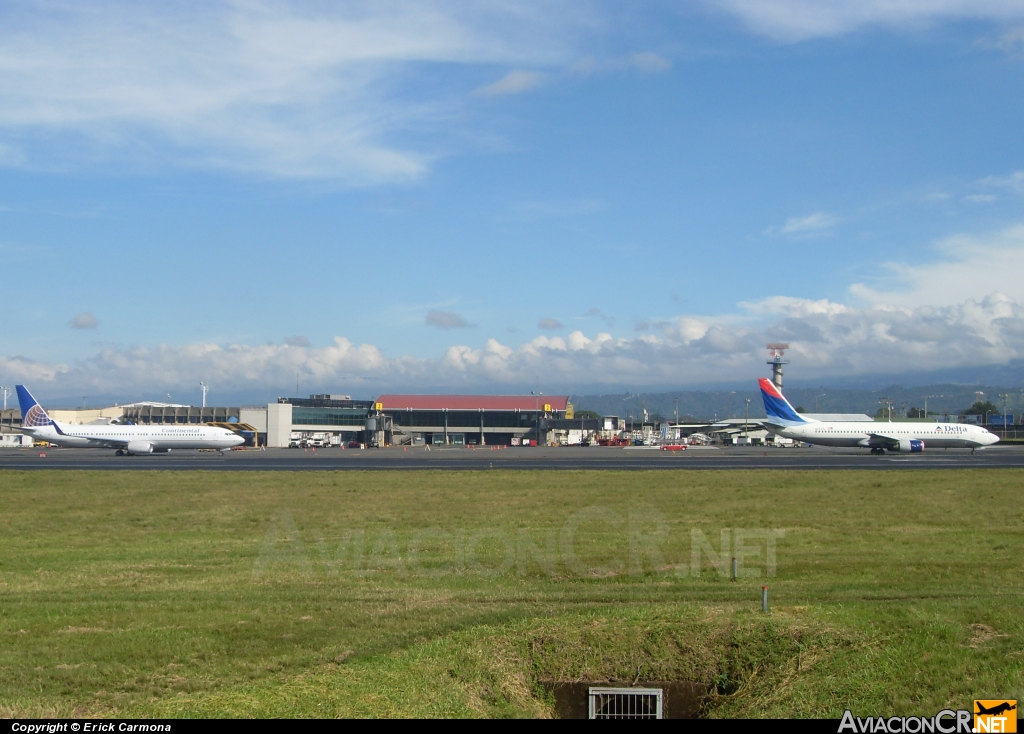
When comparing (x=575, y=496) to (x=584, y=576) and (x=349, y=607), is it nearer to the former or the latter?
(x=584, y=576)

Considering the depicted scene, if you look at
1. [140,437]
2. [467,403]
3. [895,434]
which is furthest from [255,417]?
[895,434]

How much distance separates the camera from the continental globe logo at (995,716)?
9.09 metres

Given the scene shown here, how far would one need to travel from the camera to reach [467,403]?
169m

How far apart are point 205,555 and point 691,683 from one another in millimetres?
14863

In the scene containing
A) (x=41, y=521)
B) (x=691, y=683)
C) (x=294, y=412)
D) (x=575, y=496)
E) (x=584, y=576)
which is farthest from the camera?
(x=294, y=412)

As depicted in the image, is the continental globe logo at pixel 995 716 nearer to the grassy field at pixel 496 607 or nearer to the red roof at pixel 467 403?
the grassy field at pixel 496 607

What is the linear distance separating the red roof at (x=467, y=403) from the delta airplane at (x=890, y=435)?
7949 centimetres

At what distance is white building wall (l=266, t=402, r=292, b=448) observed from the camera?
5846 inches

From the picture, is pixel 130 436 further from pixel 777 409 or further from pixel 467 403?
pixel 467 403

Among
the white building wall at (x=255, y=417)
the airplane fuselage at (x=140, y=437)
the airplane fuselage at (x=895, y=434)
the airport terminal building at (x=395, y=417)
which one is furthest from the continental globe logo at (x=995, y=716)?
the white building wall at (x=255, y=417)

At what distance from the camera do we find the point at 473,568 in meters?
20.1

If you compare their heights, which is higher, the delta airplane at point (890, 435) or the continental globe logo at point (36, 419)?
the continental globe logo at point (36, 419)

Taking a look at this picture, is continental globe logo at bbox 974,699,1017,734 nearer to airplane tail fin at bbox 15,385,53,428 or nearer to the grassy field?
the grassy field

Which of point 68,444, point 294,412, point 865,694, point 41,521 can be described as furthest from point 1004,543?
point 294,412
